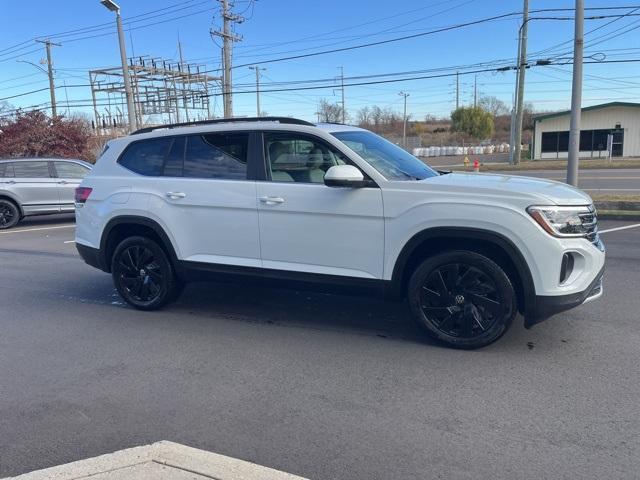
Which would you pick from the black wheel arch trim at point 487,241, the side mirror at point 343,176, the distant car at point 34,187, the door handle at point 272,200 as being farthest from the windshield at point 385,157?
the distant car at point 34,187

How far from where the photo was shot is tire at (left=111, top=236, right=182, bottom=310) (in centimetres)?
561

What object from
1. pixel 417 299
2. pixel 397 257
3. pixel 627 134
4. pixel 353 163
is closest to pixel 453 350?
pixel 417 299

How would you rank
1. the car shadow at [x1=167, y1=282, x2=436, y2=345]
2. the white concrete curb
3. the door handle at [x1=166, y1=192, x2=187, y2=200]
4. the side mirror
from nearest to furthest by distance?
the white concrete curb < the side mirror < the car shadow at [x1=167, y1=282, x2=436, y2=345] < the door handle at [x1=166, y1=192, x2=187, y2=200]

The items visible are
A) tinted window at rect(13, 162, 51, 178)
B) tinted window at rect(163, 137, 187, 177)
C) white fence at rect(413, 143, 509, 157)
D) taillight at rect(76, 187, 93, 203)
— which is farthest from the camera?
white fence at rect(413, 143, 509, 157)

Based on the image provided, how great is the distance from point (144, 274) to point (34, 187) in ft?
30.7

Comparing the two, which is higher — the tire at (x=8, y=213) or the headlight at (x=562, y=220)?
the headlight at (x=562, y=220)

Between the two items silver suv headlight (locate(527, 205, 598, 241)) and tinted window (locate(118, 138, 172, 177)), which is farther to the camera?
tinted window (locate(118, 138, 172, 177))

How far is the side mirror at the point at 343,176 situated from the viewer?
440 cm

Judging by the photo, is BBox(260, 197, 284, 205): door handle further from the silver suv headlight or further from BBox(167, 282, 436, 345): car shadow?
the silver suv headlight

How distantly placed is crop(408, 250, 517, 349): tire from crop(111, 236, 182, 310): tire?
2560mm

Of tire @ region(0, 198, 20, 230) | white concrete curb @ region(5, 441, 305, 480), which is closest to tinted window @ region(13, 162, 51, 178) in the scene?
tire @ region(0, 198, 20, 230)

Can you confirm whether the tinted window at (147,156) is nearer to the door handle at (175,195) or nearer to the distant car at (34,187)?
the door handle at (175,195)

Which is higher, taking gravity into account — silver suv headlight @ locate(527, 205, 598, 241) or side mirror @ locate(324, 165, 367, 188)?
side mirror @ locate(324, 165, 367, 188)

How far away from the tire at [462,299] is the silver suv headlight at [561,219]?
48cm
